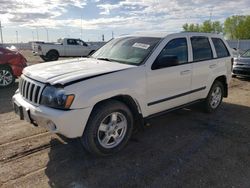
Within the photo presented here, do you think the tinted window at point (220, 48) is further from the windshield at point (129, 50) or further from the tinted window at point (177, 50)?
the windshield at point (129, 50)

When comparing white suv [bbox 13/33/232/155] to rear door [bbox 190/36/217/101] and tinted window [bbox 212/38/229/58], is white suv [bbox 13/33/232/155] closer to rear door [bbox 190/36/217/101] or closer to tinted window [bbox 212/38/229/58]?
rear door [bbox 190/36/217/101]

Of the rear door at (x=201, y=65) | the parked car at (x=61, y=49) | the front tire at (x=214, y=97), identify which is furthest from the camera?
the parked car at (x=61, y=49)

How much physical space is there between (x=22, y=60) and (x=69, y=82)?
633 cm

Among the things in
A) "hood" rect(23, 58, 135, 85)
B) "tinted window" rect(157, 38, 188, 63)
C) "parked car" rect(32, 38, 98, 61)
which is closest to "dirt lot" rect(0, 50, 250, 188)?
"hood" rect(23, 58, 135, 85)

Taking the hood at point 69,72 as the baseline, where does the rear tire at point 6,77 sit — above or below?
below

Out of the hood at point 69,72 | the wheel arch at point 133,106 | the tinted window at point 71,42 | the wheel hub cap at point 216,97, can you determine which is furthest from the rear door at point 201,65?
the tinted window at point 71,42

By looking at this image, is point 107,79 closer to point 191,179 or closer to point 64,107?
point 64,107

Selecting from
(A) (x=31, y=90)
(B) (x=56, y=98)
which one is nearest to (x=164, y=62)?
(B) (x=56, y=98)

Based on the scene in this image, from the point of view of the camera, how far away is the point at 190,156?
371 centimetres


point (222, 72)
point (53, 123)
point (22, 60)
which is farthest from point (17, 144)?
point (22, 60)

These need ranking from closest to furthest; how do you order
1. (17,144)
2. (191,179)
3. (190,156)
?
1. (191,179)
2. (190,156)
3. (17,144)

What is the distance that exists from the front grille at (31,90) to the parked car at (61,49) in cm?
1523

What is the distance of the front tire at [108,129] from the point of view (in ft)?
11.2

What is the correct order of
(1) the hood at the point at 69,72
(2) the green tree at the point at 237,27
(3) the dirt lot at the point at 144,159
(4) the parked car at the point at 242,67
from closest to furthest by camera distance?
(3) the dirt lot at the point at 144,159, (1) the hood at the point at 69,72, (4) the parked car at the point at 242,67, (2) the green tree at the point at 237,27
